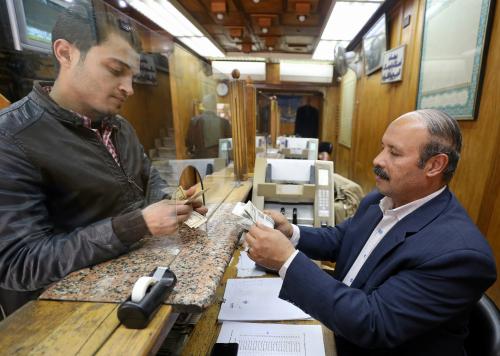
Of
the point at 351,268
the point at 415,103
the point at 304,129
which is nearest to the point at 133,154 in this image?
the point at 351,268

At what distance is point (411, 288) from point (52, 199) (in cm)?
101

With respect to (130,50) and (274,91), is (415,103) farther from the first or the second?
(274,91)

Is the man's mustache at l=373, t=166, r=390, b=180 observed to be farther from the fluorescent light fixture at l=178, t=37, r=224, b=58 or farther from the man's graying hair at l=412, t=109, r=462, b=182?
the fluorescent light fixture at l=178, t=37, r=224, b=58

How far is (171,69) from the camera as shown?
186 cm

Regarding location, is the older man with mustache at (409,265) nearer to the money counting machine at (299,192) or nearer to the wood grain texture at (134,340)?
the wood grain texture at (134,340)

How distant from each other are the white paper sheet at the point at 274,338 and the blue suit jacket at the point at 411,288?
0.11 metres

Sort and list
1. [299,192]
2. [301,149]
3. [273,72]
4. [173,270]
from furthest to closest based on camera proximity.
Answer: [273,72] < [301,149] < [299,192] < [173,270]

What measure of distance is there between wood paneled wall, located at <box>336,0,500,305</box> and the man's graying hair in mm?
963

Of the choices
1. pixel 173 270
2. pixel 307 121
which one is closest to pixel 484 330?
pixel 173 270

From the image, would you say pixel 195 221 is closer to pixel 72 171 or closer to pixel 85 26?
pixel 72 171

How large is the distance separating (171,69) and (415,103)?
223 cm

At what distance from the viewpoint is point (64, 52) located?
748mm

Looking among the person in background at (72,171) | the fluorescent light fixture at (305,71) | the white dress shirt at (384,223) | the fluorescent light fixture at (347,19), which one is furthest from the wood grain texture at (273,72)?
the white dress shirt at (384,223)

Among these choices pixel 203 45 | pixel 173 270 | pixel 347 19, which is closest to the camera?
pixel 173 270
